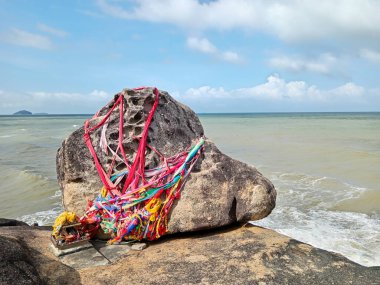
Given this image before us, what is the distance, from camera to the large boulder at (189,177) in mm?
3949

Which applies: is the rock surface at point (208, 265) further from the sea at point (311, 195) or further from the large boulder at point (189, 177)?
the sea at point (311, 195)

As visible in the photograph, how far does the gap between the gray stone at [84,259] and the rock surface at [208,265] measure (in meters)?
0.07

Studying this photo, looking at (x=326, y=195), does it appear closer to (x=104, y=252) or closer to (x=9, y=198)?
(x=104, y=252)

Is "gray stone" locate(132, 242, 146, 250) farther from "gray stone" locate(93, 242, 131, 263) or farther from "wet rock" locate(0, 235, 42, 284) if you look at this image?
"wet rock" locate(0, 235, 42, 284)

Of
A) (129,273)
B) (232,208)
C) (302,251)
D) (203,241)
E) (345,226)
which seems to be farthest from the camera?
(345,226)

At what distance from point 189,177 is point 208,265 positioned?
1.10 metres

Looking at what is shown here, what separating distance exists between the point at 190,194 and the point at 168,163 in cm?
44

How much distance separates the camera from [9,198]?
9.18 meters

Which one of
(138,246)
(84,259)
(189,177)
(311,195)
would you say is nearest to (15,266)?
(84,259)

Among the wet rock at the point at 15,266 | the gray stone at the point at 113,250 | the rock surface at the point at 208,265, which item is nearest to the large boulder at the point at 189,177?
the rock surface at the point at 208,265

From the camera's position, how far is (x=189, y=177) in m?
4.08

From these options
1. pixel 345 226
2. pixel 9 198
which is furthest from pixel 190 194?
pixel 9 198

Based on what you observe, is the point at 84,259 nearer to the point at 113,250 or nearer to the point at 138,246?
the point at 113,250

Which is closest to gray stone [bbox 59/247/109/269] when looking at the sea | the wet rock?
the wet rock
